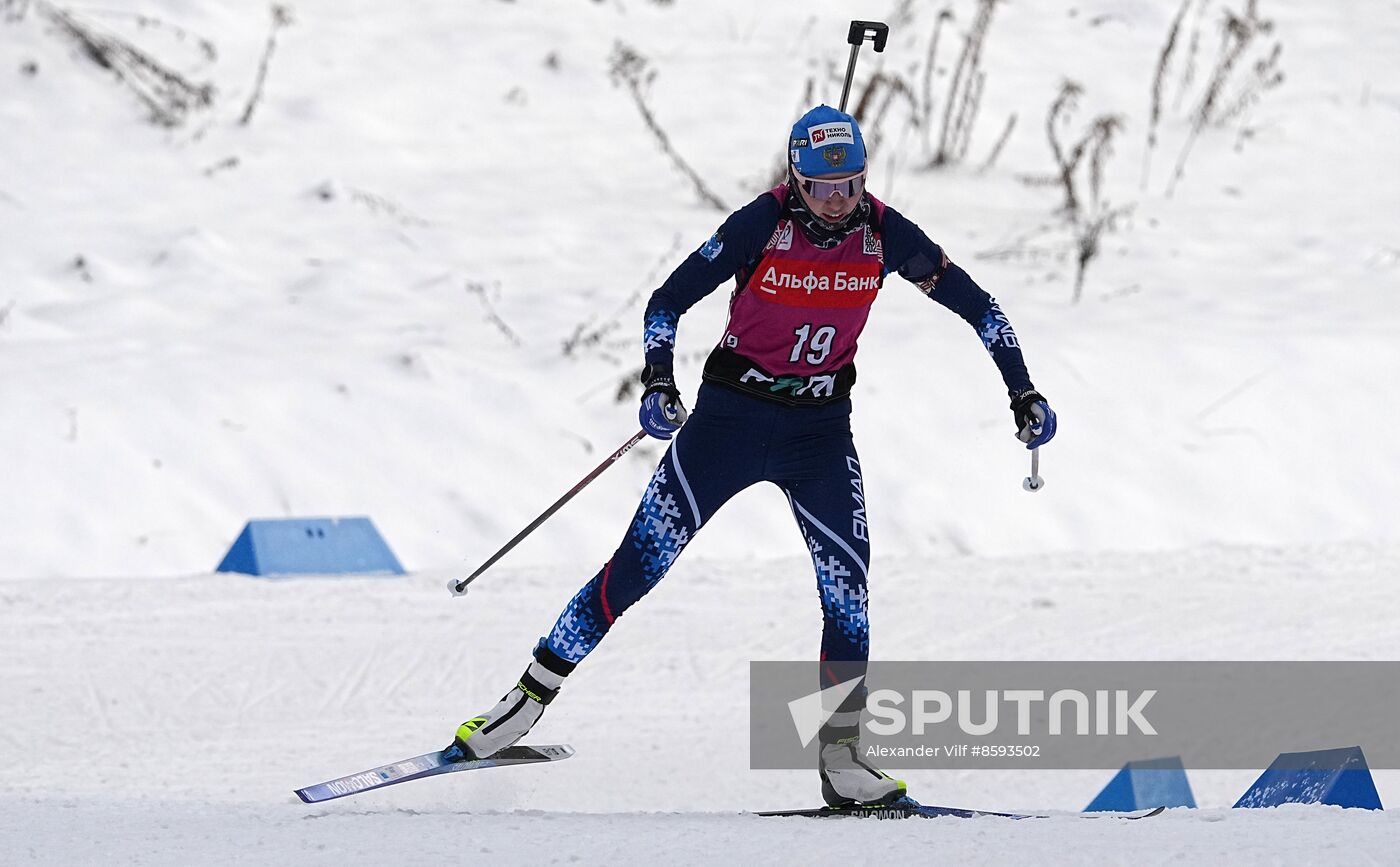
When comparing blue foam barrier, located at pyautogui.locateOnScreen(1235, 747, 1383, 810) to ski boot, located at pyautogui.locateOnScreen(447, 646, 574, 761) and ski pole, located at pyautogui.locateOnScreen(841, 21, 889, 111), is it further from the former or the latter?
ski pole, located at pyautogui.locateOnScreen(841, 21, 889, 111)

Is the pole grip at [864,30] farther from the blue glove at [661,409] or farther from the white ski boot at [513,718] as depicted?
the white ski boot at [513,718]

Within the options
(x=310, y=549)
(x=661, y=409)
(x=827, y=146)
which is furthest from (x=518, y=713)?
(x=310, y=549)

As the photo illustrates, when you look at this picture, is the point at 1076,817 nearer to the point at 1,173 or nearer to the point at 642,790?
the point at 642,790

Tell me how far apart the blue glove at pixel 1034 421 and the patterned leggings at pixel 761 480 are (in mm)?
483

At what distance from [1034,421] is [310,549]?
373 centimetres

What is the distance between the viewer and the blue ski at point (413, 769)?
4086 mm

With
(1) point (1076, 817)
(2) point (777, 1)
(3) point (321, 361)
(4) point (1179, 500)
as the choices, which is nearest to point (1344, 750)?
(1) point (1076, 817)

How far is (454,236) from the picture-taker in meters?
10.1

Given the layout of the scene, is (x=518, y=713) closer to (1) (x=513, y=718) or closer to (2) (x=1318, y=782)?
(1) (x=513, y=718)

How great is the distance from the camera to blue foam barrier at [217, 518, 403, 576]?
6.46 metres

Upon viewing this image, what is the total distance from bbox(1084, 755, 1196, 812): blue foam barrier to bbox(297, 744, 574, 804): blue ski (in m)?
1.64

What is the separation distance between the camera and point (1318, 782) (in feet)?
13.8

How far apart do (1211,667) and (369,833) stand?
3666mm

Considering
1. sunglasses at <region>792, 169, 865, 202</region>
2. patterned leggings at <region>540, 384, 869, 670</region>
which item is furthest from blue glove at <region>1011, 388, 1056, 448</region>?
sunglasses at <region>792, 169, 865, 202</region>
